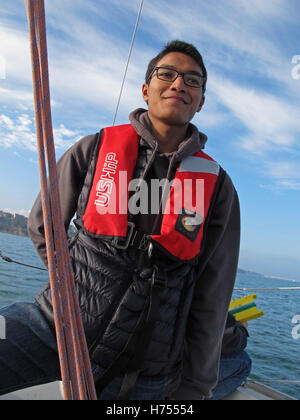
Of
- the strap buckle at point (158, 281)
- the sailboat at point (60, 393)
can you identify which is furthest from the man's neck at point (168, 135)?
the sailboat at point (60, 393)

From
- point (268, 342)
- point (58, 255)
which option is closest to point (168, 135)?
point (58, 255)

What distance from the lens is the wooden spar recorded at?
816 millimetres

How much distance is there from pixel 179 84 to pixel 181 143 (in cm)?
26

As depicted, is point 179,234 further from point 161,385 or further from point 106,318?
point 161,385

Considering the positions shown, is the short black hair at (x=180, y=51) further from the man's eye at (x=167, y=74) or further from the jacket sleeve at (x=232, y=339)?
the jacket sleeve at (x=232, y=339)

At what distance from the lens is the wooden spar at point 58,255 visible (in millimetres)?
816

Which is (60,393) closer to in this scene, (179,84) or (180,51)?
(179,84)

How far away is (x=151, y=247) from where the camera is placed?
1322 millimetres

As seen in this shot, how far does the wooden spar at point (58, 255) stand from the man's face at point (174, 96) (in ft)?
2.50

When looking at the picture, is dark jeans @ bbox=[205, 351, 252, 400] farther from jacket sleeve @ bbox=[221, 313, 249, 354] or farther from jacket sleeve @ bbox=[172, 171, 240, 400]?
jacket sleeve @ bbox=[172, 171, 240, 400]

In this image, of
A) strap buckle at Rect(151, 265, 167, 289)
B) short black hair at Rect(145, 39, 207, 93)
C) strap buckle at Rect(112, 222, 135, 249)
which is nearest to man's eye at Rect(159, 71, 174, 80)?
short black hair at Rect(145, 39, 207, 93)

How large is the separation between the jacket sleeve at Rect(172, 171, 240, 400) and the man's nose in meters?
0.49
